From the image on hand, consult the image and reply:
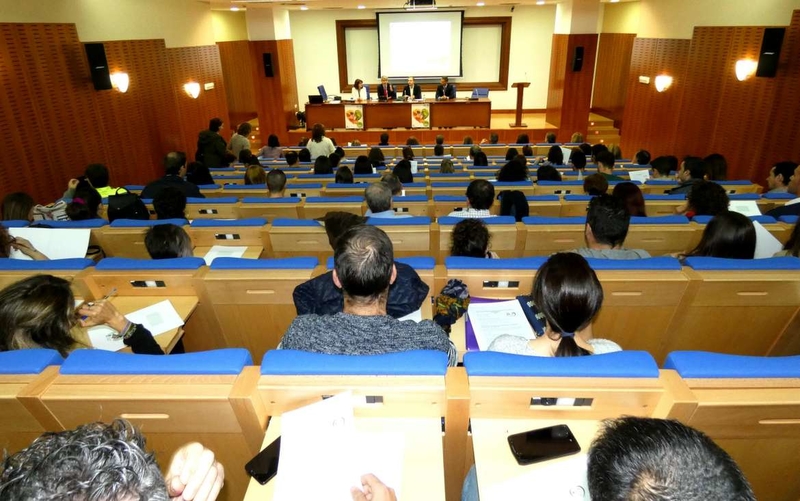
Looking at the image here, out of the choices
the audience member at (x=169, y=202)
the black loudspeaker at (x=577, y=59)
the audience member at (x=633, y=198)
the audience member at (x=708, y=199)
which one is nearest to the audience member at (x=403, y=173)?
the audience member at (x=169, y=202)

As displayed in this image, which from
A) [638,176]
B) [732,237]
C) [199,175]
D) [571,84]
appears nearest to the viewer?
[732,237]

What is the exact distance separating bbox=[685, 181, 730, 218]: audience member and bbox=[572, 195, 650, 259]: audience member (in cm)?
139

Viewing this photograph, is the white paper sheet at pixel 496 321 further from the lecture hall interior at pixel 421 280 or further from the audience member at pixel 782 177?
the audience member at pixel 782 177

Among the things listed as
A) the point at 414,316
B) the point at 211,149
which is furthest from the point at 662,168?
the point at 211,149

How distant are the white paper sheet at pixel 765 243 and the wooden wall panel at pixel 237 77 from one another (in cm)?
1431

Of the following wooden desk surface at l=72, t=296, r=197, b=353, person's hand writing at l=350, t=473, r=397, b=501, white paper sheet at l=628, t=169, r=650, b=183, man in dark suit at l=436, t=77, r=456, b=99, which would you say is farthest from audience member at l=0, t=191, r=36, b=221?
man in dark suit at l=436, t=77, r=456, b=99

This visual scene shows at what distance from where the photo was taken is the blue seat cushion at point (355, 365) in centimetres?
151

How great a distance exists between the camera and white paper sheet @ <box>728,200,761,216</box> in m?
3.90

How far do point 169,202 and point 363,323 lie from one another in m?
3.20

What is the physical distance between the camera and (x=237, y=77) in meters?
14.2

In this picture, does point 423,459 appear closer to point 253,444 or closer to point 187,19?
point 253,444

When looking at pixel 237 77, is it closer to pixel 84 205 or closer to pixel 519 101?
pixel 519 101

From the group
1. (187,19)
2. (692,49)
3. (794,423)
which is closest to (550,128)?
(692,49)

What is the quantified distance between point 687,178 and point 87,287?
20.9 feet
